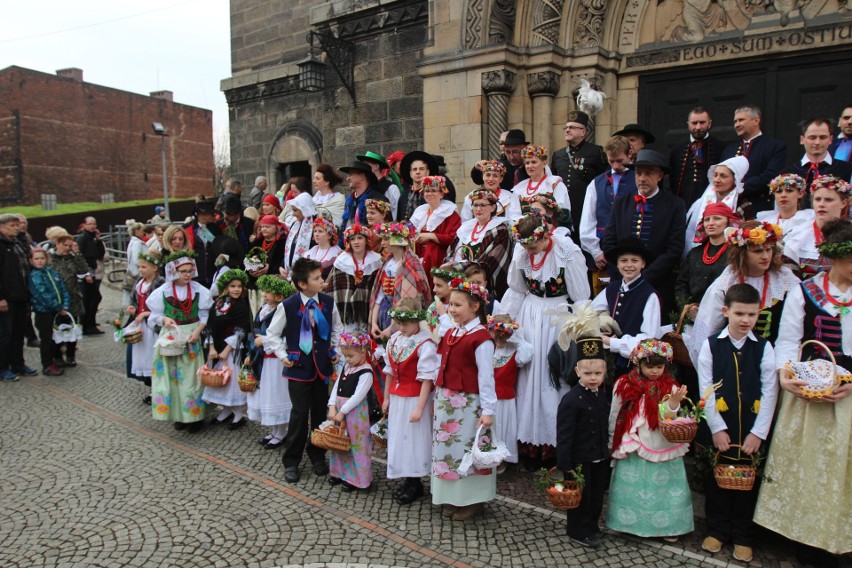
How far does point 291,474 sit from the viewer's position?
4.98 metres

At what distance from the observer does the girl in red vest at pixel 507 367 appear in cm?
466

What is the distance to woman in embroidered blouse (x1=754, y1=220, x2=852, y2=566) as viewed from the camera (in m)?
3.45

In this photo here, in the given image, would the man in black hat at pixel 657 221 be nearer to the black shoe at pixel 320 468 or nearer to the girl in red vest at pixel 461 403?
the girl in red vest at pixel 461 403

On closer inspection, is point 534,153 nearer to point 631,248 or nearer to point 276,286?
point 631,248

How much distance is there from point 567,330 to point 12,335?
8048 millimetres

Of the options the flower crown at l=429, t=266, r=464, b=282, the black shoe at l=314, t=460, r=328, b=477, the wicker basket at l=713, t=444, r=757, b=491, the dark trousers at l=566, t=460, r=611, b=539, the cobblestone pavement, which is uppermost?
the flower crown at l=429, t=266, r=464, b=282

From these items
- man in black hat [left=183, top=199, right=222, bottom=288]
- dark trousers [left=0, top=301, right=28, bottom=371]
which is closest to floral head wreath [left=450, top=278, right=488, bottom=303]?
man in black hat [left=183, top=199, right=222, bottom=288]

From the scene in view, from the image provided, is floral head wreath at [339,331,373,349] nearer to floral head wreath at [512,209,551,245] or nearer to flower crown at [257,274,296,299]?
flower crown at [257,274,296,299]

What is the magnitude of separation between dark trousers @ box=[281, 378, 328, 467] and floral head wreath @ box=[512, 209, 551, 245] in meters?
2.07

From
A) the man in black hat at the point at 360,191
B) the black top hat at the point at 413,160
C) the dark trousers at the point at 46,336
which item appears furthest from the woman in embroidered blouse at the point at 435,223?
the dark trousers at the point at 46,336

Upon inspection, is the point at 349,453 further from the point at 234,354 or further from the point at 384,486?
the point at 234,354

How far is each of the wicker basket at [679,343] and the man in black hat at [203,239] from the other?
5628 millimetres

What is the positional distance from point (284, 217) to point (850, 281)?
6.48 m

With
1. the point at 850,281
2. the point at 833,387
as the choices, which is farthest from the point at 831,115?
the point at 833,387
